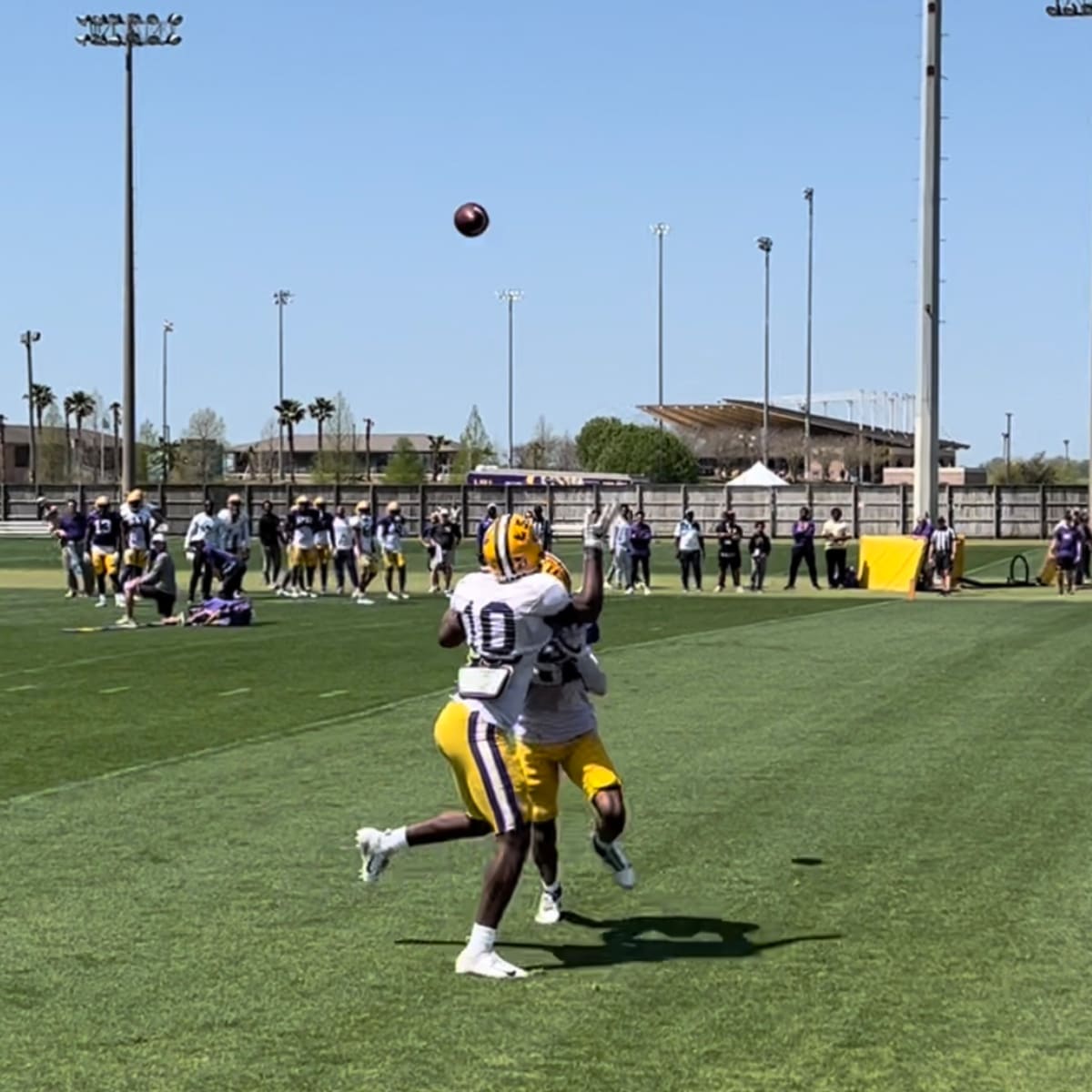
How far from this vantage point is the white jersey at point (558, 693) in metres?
7.28

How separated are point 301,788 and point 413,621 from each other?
14479 millimetres

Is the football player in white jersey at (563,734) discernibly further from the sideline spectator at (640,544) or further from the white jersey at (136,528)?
the sideline spectator at (640,544)

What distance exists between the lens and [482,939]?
680 cm

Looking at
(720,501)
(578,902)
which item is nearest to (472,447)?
(720,501)

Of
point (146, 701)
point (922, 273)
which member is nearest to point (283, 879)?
point (146, 701)

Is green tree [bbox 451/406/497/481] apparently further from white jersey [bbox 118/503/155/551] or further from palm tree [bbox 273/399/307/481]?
white jersey [bbox 118/503/155/551]

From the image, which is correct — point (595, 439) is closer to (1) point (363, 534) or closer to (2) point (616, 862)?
(1) point (363, 534)

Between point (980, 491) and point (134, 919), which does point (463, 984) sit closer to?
point (134, 919)

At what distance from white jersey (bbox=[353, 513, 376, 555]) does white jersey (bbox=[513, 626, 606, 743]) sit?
24.0 metres

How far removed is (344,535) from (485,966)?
24.6m

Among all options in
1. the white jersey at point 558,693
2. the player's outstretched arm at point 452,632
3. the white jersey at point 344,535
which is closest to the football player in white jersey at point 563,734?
the white jersey at point 558,693

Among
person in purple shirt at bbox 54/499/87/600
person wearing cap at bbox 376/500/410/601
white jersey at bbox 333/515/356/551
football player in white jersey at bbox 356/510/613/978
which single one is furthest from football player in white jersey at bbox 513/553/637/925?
person in purple shirt at bbox 54/499/87/600

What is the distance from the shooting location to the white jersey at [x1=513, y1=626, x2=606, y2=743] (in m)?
7.28

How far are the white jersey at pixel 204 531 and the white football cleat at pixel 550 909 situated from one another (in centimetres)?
1982
